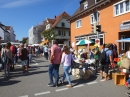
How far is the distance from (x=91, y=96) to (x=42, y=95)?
5.72ft

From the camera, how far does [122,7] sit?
16969 millimetres

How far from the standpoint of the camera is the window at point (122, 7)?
16375mm

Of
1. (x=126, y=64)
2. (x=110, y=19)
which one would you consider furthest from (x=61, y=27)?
(x=126, y=64)

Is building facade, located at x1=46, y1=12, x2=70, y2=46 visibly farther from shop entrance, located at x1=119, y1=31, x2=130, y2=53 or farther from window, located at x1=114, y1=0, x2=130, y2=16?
shop entrance, located at x1=119, y1=31, x2=130, y2=53

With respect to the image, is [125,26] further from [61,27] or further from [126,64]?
[61,27]

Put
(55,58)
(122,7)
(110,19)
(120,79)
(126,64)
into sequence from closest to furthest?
(126,64) → (55,58) → (120,79) → (122,7) → (110,19)

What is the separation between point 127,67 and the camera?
21.8 ft

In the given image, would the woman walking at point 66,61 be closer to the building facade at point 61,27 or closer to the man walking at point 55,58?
the man walking at point 55,58

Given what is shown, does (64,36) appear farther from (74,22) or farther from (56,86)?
(56,86)

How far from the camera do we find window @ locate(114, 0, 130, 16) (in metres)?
16.4

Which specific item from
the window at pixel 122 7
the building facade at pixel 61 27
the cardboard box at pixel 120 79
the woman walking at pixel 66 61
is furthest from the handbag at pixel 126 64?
the building facade at pixel 61 27

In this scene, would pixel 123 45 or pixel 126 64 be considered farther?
pixel 123 45

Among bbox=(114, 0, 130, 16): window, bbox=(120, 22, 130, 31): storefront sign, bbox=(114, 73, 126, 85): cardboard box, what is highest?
bbox=(114, 0, 130, 16): window

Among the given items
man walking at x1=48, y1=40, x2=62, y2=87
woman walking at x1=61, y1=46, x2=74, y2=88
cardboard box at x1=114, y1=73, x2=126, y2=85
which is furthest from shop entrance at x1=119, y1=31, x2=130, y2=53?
man walking at x1=48, y1=40, x2=62, y2=87
